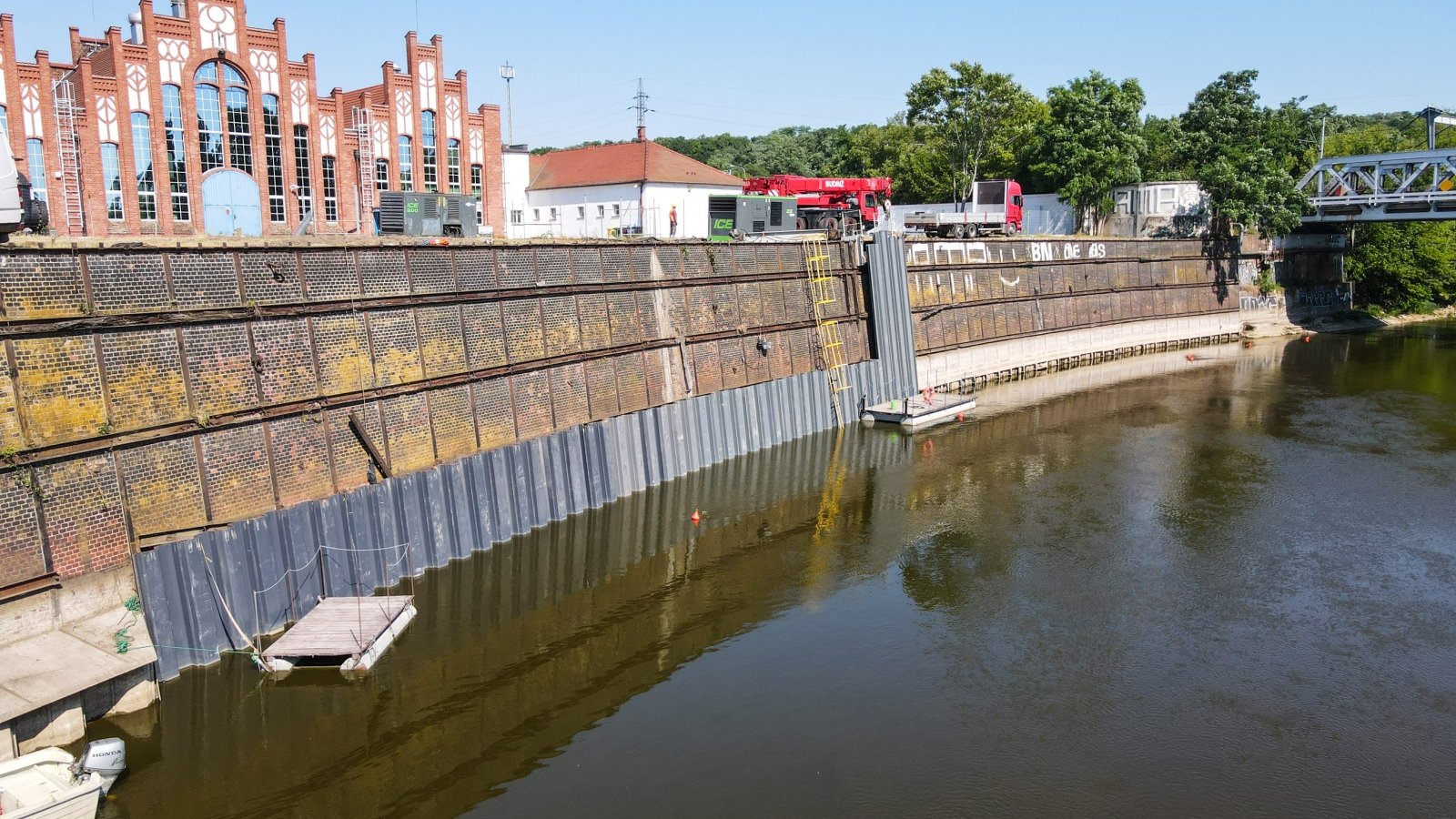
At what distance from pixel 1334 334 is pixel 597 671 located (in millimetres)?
67094

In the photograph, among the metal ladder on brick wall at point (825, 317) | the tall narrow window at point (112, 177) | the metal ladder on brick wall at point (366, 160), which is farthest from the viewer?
the metal ladder on brick wall at point (825, 317)

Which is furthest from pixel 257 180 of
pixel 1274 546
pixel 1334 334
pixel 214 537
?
pixel 1334 334

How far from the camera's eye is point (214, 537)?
18.8 metres

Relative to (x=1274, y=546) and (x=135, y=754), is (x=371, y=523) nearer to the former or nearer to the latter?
(x=135, y=754)

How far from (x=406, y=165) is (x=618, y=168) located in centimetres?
1868

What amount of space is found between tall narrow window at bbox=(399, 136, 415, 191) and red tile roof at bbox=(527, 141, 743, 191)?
55.5 feet

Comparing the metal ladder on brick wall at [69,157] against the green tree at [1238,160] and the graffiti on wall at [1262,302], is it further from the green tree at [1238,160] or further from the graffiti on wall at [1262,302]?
the graffiti on wall at [1262,302]

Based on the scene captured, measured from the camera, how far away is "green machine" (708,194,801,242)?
44.0 meters

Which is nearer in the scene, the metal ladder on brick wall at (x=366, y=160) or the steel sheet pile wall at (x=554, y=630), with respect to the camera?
the steel sheet pile wall at (x=554, y=630)

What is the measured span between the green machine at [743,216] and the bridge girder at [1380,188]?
4133cm

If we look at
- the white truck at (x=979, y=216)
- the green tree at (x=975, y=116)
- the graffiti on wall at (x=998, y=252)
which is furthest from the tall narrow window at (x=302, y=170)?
the green tree at (x=975, y=116)

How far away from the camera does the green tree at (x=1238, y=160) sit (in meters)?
63.1

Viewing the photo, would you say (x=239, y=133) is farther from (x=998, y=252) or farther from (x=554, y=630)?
(x=998, y=252)

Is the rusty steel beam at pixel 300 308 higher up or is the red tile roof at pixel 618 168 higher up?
the red tile roof at pixel 618 168
